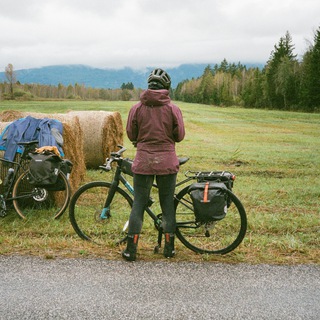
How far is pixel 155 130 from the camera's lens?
5.23m

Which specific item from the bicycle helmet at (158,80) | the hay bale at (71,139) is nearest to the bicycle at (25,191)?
the hay bale at (71,139)

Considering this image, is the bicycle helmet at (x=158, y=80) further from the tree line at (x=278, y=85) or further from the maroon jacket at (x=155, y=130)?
the tree line at (x=278, y=85)

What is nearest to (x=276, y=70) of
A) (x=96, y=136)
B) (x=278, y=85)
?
(x=278, y=85)

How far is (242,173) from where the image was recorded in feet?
42.9

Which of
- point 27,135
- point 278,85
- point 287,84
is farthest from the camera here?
point 278,85

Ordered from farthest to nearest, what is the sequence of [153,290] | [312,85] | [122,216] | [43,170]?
[312,85], [43,170], [122,216], [153,290]

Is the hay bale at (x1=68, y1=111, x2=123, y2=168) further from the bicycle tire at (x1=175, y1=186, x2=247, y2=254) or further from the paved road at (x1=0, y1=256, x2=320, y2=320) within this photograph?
the paved road at (x1=0, y1=256, x2=320, y2=320)

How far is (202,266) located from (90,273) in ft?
4.34

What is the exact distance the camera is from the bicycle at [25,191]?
717cm

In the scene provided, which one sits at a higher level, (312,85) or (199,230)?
(312,85)

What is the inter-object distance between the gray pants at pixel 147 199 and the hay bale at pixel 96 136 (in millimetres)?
7415

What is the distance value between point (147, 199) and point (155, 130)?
3.08 feet

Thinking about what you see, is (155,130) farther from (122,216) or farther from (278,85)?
(278,85)

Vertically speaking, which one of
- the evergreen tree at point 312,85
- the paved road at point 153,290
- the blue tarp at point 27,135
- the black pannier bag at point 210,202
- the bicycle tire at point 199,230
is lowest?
the paved road at point 153,290
